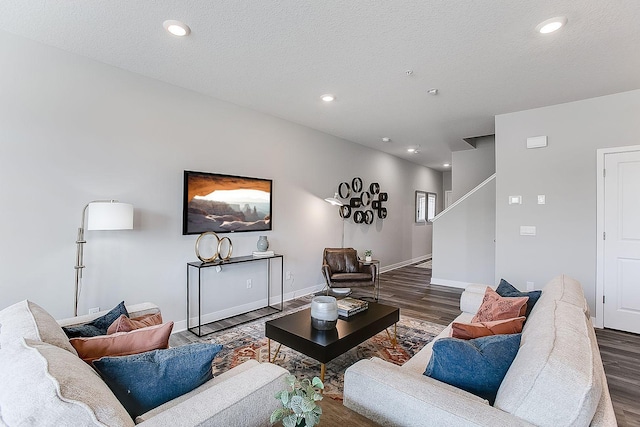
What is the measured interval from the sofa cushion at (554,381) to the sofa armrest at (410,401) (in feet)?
0.22

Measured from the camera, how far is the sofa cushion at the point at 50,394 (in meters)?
0.73

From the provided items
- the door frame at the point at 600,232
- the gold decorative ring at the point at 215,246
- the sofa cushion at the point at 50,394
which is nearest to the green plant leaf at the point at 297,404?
the sofa cushion at the point at 50,394

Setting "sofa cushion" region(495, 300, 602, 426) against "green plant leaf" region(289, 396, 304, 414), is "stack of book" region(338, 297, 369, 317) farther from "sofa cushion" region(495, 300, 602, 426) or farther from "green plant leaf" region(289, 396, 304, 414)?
"green plant leaf" region(289, 396, 304, 414)

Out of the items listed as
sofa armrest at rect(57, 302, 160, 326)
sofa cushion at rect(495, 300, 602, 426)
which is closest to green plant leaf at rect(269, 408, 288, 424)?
sofa cushion at rect(495, 300, 602, 426)

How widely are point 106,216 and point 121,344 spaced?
161cm

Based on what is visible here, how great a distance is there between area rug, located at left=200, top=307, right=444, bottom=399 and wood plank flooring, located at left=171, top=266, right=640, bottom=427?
412 mm

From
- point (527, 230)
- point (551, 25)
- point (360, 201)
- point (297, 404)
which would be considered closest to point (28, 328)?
point (297, 404)

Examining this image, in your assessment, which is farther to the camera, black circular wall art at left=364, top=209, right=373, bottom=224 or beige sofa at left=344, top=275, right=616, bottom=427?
black circular wall art at left=364, top=209, right=373, bottom=224

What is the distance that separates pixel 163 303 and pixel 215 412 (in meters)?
2.76

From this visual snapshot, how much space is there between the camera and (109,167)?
9.70ft

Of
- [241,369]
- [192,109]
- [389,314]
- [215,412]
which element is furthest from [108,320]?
[192,109]

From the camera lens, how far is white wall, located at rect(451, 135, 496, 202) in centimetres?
600

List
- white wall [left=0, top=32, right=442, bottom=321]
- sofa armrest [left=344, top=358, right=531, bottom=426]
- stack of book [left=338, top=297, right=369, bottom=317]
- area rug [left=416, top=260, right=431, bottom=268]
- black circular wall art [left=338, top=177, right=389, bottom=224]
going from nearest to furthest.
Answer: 1. sofa armrest [left=344, top=358, right=531, bottom=426]
2. white wall [left=0, top=32, right=442, bottom=321]
3. stack of book [left=338, top=297, right=369, bottom=317]
4. black circular wall art [left=338, top=177, right=389, bottom=224]
5. area rug [left=416, top=260, right=431, bottom=268]

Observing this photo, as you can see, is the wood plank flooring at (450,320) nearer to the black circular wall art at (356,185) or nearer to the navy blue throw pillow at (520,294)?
the navy blue throw pillow at (520,294)
